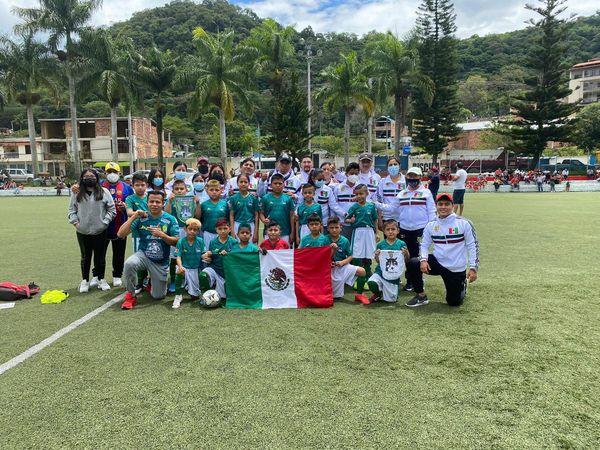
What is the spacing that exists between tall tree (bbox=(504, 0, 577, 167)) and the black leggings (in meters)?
41.9

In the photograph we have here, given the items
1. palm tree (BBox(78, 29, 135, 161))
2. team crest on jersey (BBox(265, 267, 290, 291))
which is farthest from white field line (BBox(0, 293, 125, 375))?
palm tree (BBox(78, 29, 135, 161))

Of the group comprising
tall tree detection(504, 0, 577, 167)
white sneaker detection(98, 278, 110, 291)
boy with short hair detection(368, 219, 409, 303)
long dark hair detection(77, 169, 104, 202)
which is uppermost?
tall tree detection(504, 0, 577, 167)

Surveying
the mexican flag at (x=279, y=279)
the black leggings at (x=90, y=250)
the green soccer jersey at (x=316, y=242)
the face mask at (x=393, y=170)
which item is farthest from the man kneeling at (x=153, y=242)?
the face mask at (x=393, y=170)

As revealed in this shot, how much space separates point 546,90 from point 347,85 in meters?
18.6

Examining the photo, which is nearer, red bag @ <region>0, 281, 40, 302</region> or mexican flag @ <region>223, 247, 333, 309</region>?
mexican flag @ <region>223, 247, 333, 309</region>

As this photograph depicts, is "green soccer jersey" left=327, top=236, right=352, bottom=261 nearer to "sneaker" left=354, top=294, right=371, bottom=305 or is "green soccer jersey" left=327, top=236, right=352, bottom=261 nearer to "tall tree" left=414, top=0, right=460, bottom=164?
"sneaker" left=354, top=294, right=371, bottom=305

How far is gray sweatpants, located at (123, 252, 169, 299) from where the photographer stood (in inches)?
222

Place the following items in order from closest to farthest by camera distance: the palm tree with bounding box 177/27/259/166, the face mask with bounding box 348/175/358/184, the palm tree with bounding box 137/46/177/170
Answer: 1. the face mask with bounding box 348/175/358/184
2. the palm tree with bounding box 177/27/259/166
3. the palm tree with bounding box 137/46/177/170

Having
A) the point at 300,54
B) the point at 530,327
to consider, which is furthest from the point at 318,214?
the point at 300,54

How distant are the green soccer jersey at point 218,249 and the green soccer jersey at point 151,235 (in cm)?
57

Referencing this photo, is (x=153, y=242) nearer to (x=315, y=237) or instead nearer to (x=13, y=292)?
(x=13, y=292)

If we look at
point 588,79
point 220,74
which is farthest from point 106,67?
point 588,79

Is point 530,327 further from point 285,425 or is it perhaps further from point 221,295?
point 221,295

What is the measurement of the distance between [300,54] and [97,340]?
79692mm
